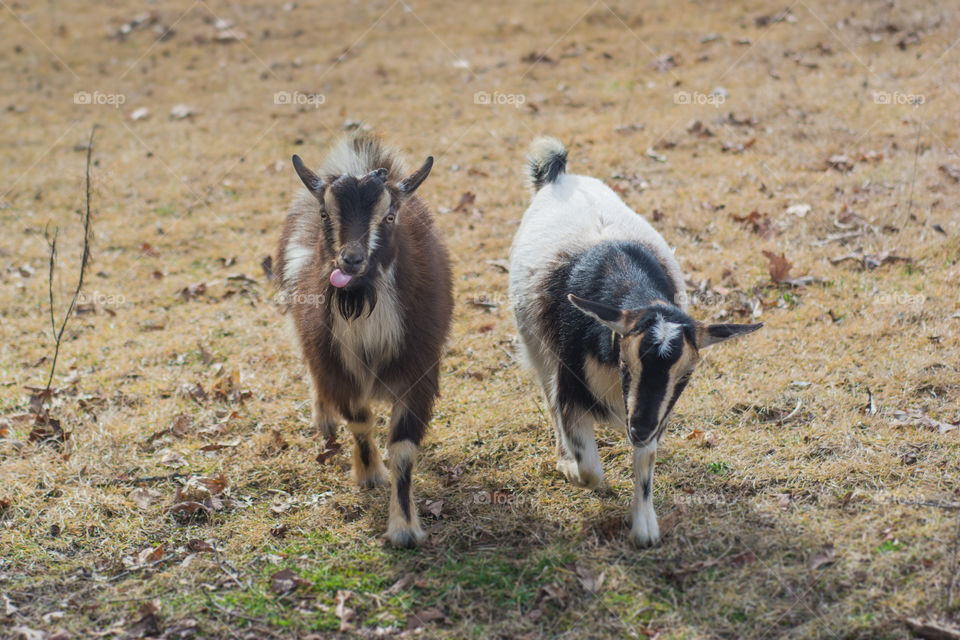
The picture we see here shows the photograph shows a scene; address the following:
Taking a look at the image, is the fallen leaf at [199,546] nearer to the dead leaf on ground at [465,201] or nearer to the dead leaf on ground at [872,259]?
the dead leaf on ground at [465,201]

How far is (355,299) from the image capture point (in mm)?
4414

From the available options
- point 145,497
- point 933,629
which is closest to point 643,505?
point 933,629

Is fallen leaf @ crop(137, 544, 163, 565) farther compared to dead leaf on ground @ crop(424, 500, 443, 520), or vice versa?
dead leaf on ground @ crop(424, 500, 443, 520)

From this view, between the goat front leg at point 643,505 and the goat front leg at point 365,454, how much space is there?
1555mm

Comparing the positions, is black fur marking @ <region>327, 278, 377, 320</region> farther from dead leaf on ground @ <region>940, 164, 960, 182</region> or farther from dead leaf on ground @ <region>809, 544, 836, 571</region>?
dead leaf on ground @ <region>940, 164, 960, 182</region>

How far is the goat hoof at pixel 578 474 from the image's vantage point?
15.3ft

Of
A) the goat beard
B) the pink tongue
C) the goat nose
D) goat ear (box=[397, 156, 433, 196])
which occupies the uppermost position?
goat ear (box=[397, 156, 433, 196])

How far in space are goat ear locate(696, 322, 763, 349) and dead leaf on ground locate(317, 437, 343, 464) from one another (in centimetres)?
247

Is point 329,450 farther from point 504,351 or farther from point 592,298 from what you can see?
point 592,298

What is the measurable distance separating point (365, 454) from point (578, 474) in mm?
1249

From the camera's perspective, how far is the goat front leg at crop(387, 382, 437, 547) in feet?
14.8

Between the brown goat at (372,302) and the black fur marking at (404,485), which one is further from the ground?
the brown goat at (372,302)

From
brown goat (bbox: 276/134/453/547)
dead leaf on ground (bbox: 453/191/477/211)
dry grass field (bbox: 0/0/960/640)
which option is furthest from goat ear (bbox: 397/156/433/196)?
dead leaf on ground (bbox: 453/191/477/211)

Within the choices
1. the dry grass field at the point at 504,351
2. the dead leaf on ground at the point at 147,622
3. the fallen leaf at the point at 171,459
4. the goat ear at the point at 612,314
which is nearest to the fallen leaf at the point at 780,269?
the dry grass field at the point at 504,351
